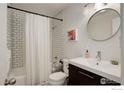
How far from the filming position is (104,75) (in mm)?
1102

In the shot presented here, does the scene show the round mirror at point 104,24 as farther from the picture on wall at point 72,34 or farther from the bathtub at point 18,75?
the bathtub at point 18,75

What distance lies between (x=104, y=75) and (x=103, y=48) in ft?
2.59

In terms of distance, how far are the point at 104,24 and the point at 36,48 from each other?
1.49 metres

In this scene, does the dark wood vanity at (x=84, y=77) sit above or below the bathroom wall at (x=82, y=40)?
below

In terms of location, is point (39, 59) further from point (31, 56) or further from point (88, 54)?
point (88, 54)

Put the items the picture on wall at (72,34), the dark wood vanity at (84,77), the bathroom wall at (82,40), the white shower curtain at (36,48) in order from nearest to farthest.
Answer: the dark wood vanity at (84,77) → the bathroom wall at (82,40) → the white shower curtain at (36,48) → the picture on wall at (72,34)

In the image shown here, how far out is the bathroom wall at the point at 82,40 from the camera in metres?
1.64

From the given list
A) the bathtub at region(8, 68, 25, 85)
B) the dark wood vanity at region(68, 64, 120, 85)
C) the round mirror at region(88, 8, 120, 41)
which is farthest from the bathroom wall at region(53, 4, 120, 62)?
the bathtub at region(8, 68, 25, 85)

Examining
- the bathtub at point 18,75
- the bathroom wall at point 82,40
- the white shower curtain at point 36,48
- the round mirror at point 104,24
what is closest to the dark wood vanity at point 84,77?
the bathroom wall at point 82,40

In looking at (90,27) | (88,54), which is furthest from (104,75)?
(90,27)

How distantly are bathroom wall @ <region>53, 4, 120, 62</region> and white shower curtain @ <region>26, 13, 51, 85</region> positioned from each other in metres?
0.64

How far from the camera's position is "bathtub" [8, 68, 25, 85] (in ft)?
7.67

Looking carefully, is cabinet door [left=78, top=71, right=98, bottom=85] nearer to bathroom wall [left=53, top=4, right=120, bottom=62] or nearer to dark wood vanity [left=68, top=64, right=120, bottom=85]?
dark wood vanity [left=68, top=64, right=120, bottom=85]

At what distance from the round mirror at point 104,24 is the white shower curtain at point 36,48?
3.39ft
